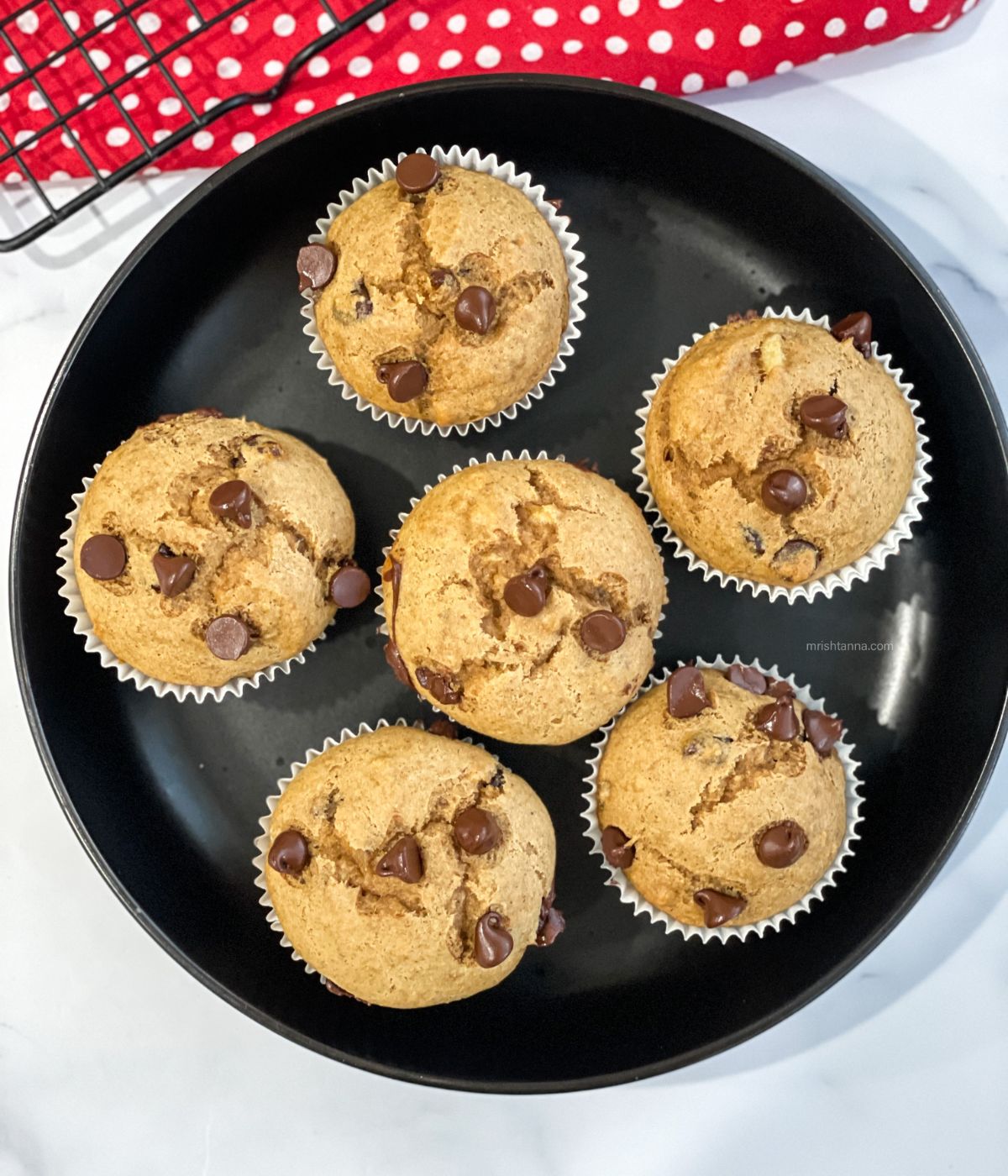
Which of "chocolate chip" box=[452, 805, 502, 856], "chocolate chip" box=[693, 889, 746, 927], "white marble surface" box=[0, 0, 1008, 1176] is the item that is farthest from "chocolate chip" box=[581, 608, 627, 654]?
"white marble surface" box=[0, 0, 1008, 1176]

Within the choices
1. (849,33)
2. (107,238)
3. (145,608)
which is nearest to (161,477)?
(145,608)

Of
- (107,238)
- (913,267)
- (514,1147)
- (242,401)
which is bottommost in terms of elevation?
(514,1147)

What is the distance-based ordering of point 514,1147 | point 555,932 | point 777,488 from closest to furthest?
1. point 777,488
2. point 555,932
3. point 514,1147

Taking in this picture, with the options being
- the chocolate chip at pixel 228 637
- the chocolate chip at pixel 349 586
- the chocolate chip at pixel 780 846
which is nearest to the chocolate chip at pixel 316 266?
the chocolate chip at pixel 349 586

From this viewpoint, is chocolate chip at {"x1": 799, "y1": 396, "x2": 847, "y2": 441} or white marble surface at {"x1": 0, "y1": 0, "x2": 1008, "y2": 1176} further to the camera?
white marble surface at {"x1": 0, "y1": 0, "x2": 1008, "y2": 1176}

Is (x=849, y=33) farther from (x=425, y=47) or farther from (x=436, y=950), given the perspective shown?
(x=436, y=950)

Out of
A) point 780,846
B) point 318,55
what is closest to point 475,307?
point 318,55

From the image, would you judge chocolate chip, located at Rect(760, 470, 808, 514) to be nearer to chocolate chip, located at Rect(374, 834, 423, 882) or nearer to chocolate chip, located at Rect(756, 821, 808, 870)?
chocolate chip, located at Rect(756, 821, 808, 870)
